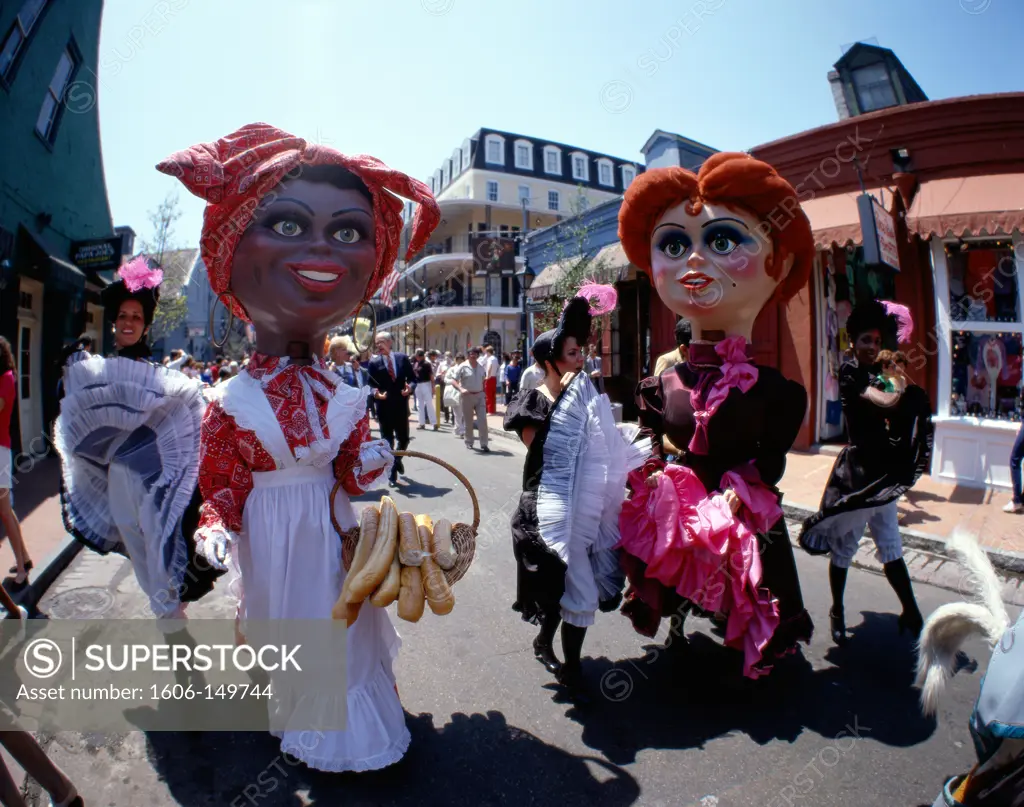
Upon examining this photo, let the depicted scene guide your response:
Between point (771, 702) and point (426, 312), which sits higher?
point (426, 312)

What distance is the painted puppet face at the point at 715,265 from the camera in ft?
9.55

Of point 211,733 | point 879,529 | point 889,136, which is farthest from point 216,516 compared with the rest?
point 889,136

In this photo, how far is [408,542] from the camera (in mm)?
2039

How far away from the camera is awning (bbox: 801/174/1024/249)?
6.17 meters

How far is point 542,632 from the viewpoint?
303 cm

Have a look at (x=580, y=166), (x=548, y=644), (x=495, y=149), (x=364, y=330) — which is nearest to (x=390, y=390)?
(x=364, y=330)

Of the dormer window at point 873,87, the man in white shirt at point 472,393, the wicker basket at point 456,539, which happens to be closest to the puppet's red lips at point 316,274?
the wicker basket at point 456,539

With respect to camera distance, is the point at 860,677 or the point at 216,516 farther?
the point at 860,677

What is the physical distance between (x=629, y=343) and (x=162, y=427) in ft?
36.2

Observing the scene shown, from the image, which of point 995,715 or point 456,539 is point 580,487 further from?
point 995,715

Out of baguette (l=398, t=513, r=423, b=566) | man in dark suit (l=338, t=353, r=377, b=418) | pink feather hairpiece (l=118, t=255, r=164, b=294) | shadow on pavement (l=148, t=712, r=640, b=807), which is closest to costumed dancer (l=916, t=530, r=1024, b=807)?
shadow on pavement (l=148, t=712, r=640, b=807)

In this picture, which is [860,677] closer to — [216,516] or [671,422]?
[671,422]

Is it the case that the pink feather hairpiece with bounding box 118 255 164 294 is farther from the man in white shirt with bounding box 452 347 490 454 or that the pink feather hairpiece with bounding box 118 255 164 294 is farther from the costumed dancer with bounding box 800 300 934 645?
the man in white shirt with bounding box 452 347 490 454

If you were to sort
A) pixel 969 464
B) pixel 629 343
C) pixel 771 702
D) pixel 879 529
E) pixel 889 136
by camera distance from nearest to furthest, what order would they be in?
1. pixel 771 702
2. pixel 879 529
3. pixel 969 464
4. pixel 889 136
5. pixel 629 343
